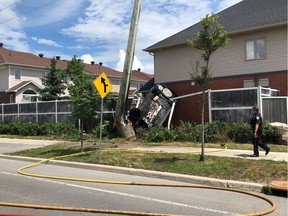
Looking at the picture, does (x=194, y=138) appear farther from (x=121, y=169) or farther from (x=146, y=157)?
(x=121, y=169)

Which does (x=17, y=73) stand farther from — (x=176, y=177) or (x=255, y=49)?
(x=176, y=177)

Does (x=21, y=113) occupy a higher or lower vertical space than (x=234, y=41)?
lower

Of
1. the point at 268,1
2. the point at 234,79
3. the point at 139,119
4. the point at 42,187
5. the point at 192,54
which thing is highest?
the point at 268,1

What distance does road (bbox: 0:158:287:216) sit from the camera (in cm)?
657

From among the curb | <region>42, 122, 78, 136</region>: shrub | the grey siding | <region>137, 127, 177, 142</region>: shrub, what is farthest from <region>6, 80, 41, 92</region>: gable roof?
the curb

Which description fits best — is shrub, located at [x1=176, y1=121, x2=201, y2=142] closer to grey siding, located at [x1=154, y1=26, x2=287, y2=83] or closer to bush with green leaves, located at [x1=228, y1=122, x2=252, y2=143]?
bush with green leaves, located at [x1=228, y1=122, x2=252, y2=143]

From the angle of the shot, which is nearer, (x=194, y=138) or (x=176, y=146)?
(x=176, y=146)

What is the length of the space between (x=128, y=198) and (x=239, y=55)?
1628 centimetres

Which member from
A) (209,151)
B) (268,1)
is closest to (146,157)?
(209,151)

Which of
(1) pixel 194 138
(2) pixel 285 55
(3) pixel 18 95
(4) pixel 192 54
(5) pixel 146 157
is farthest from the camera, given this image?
(3) pixel 18 95

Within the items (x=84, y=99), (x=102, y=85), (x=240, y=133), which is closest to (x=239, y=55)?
(x=240, y=133)

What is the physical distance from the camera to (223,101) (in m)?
18.4

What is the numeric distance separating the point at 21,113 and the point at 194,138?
646 inches

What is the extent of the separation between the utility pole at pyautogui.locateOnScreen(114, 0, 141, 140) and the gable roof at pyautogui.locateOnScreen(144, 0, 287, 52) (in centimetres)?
624
